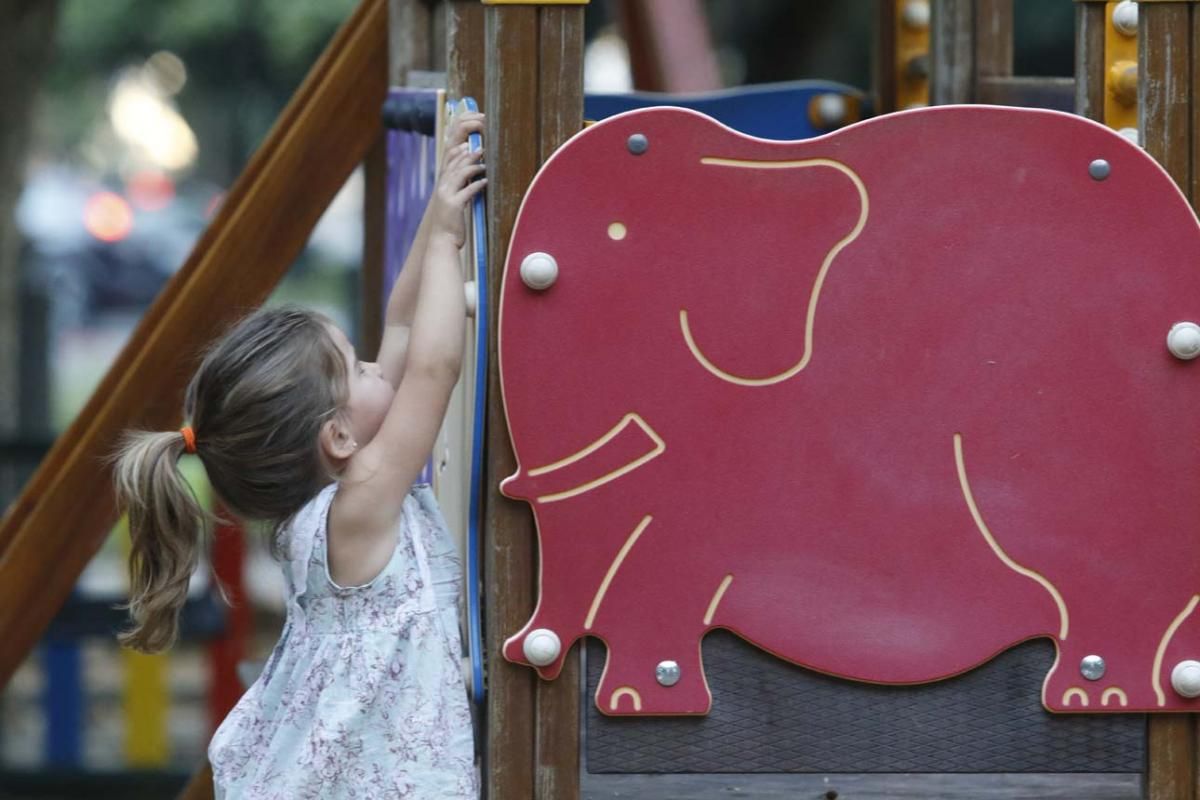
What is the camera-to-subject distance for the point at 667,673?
7.02 ft

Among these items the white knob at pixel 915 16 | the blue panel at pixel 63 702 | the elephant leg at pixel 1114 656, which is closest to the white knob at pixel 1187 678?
the elephant leg at pixel 1114 656

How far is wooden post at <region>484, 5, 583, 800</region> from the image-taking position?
7.01ft

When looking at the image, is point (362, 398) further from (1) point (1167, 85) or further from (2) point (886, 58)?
(2) point (886, 58)

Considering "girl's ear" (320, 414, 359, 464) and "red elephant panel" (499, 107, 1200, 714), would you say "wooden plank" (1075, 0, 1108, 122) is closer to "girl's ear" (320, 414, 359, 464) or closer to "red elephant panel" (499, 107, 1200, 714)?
"red elephant panel" (499, 107, 1200, 714)

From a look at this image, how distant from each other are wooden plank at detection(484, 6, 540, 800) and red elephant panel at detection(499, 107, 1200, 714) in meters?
0.04

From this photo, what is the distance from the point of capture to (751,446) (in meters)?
2.13

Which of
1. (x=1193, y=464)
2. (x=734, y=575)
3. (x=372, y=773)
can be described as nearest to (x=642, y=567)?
(x=734, y=575)

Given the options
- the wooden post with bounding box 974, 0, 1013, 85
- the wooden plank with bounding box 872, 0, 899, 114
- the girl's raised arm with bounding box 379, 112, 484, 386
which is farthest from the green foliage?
the girl's raised arm with bounding box 379, 112, 484, 386

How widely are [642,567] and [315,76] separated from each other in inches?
72.1

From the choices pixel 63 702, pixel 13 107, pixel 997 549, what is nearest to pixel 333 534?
pixel 997 549

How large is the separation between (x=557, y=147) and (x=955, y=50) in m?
1.74

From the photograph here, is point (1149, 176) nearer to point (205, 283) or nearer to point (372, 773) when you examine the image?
point (372, 773)

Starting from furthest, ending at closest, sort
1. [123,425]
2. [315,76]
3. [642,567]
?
1. [315,76]
2. [123,425]
3. [642,567]

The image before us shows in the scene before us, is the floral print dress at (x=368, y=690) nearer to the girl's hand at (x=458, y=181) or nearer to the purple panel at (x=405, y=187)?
the girl's hand at (x=458, y=181)
